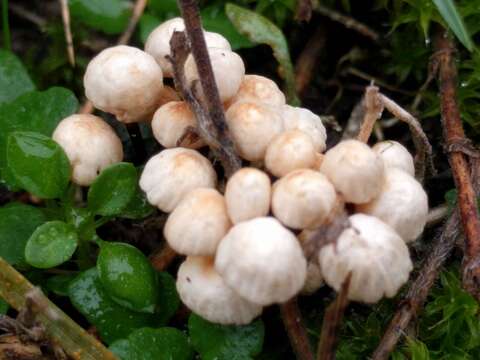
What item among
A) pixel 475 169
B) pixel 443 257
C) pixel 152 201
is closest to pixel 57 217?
pixel 152 201

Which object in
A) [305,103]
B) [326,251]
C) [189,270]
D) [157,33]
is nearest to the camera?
[326,251]

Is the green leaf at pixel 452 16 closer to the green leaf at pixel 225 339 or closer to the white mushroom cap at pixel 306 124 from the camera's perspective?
the white mushroom cap at pixel 306 124

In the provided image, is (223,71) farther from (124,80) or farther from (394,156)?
(394,156)

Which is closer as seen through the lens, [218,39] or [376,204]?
[376,204]

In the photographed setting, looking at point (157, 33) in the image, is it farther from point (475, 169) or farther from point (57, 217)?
point (475, 169)

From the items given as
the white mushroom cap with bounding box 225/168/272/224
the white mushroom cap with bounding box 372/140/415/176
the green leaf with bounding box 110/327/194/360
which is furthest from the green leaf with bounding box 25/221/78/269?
the white mushroom cap with bounding box 372/140/415/176

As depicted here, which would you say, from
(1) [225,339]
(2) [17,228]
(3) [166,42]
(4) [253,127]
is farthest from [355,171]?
(2) [17,228]

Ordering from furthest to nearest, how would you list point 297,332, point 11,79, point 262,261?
1. point 11,79
2. point 297,332
3. point 262,261
